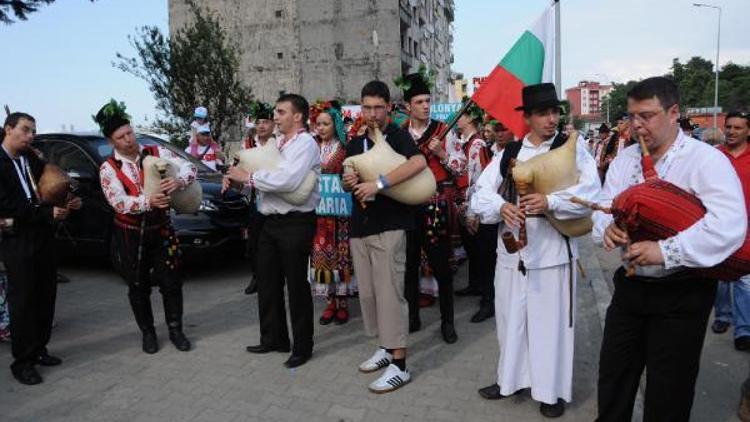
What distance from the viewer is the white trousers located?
3.59 metres

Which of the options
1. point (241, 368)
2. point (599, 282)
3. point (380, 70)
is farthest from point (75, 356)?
point (380, 70)

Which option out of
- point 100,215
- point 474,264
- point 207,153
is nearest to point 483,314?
point 474,264

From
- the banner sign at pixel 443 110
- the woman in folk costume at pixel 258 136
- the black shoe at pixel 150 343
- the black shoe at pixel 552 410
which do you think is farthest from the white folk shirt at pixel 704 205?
the banner sign at pixel 443 110

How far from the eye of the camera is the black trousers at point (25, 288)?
14.8 ft

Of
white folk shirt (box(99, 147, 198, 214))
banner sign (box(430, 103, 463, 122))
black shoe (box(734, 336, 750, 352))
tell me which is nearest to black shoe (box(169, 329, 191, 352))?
A: white folk shirt (box(99, 147, 198, 214))

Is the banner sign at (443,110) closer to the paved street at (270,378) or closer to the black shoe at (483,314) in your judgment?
the paved street at (270,378)

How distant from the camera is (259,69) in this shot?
127ft

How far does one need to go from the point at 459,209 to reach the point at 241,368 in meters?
2.97

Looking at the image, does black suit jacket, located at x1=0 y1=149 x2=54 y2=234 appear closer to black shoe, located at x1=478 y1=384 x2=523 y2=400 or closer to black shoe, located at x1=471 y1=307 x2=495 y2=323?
black shoe, located at x1=478 y1=384 x2=523 y2=400

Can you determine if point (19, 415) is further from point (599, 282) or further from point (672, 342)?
point (599, 282)

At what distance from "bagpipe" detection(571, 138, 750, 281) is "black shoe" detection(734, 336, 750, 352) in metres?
2.74

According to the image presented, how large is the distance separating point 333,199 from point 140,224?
1857mm

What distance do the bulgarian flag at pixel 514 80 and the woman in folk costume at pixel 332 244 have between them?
5.97 ft

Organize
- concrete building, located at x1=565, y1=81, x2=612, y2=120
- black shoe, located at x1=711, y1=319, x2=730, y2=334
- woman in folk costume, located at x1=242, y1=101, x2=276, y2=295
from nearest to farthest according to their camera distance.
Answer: black shoe, located at x1=711, y1=319, x2=730, y2=334, woman in folk costume, located at x1=242, y1=101, x2=276, y2=295, concrete building, located at x1=565, y1=81, x2=612, y2=120
